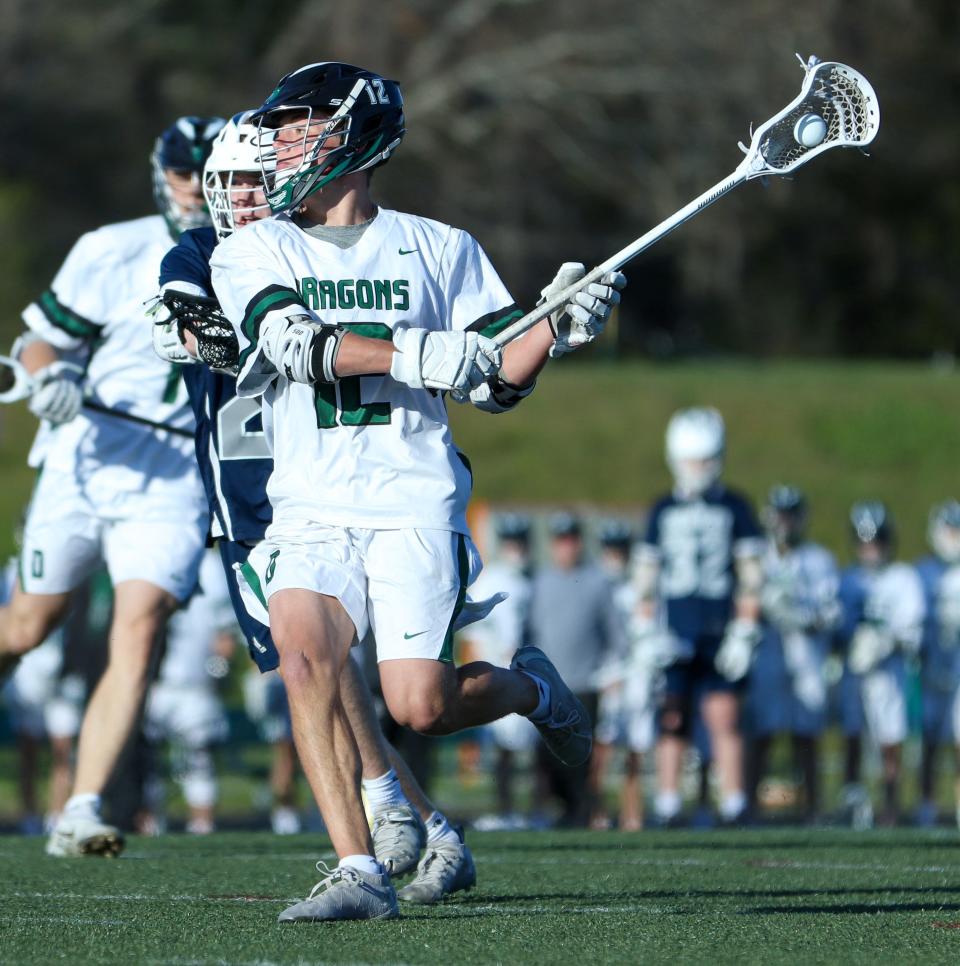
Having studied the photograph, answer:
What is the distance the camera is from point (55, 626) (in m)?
7.20

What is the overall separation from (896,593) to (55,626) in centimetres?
721

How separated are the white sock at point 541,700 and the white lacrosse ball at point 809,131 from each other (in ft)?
4.91

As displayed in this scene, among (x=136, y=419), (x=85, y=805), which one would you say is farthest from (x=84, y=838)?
(x=136, y=419)

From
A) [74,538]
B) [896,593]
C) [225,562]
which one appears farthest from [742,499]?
[225,562]

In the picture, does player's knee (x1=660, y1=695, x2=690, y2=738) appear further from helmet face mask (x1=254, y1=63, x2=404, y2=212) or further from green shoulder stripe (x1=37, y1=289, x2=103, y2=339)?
helmet face mask (x1=254, y1=63, x2=404, y2=212)

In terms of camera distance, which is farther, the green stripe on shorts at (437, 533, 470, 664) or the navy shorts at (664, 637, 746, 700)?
the navy shorts at (664, 637, 746, 700)

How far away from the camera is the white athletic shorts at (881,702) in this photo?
1310 centimetres

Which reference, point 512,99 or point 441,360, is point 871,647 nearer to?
point 441,360

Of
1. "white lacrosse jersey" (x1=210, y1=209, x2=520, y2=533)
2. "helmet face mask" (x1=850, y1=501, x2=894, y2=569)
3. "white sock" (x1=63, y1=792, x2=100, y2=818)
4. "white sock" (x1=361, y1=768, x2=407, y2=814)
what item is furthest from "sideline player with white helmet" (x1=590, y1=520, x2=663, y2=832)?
"white lacrosse jersey" (x1=210, y1=209, x2=520, y2=533)

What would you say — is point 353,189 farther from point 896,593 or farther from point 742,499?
point 896,593

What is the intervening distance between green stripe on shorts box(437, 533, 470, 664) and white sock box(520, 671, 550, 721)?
1.35 ft

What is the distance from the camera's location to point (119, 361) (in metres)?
7.29

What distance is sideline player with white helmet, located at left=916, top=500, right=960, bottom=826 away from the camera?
1309 centimetres

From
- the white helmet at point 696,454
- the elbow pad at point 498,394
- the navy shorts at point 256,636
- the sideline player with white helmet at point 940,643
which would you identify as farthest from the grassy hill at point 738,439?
the elbow pad at point 498,394
